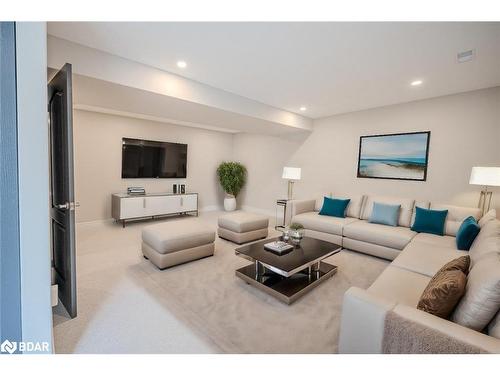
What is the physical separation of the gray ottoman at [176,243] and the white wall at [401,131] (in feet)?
10.2

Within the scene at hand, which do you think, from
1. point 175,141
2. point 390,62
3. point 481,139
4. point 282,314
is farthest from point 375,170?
point 175,141

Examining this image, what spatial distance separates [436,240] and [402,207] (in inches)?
32.7

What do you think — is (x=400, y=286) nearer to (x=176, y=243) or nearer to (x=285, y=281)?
(x=285, y=281)

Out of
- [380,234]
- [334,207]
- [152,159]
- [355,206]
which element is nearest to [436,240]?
[380,234]

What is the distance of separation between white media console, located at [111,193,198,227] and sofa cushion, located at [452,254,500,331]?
15.9 feet

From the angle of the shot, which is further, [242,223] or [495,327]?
[242,223]

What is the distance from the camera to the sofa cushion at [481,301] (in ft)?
3.67

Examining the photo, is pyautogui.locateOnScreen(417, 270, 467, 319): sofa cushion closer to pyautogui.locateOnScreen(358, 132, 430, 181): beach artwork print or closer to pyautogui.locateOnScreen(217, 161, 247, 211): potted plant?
pyautogui.locateOnScreen(358, 132, 430, 181): beach artwork print

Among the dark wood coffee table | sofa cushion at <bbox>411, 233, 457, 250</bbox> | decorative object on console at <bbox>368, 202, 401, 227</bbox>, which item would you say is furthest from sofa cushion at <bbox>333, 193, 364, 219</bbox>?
the dark wood coffee table

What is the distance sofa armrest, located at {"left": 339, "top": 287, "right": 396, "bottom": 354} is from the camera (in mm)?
1229

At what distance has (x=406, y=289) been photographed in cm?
174

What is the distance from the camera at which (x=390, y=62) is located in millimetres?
2553

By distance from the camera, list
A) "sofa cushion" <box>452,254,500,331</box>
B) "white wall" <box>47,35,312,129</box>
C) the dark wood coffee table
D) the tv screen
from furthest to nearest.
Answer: the tv screen → "white wall" <box>47,35,312,129</box> → the dark wood coffee table → "sofa cushion" <box>452,254,500,331</box>
